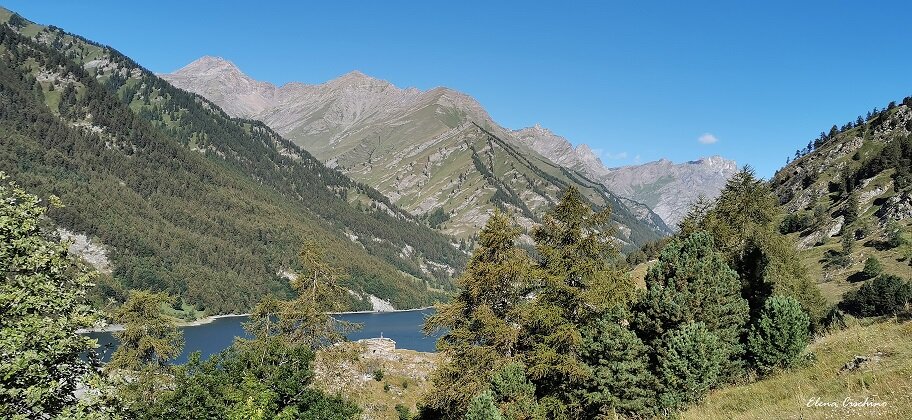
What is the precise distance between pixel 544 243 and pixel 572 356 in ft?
23.3

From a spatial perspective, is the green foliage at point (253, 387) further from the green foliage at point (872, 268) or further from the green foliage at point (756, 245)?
the green foliage at point (872, 268)

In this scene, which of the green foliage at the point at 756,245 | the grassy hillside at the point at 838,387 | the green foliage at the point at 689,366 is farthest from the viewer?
the green foliage at the point at 756,245

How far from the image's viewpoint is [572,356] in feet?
95.9

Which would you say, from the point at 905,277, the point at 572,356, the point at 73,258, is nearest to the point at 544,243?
the point at 572,356

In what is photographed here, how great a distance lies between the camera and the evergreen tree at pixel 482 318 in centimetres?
3030

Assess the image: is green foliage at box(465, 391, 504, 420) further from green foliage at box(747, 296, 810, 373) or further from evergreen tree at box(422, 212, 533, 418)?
green foliage at box(747, 296, 810, 373)

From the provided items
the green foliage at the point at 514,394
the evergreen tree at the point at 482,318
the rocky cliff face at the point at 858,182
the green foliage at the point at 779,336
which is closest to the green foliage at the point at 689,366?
the green foliage at the point at 779,336

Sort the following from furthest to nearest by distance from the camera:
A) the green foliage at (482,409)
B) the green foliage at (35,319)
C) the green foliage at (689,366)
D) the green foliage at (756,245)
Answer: the green foliage at (756,245) < the green foliage at (689,366) < the green foliage at (482,409) < the green foliage at (35,319)

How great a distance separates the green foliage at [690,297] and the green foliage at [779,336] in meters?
4.00

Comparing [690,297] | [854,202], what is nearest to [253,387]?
[690,297]

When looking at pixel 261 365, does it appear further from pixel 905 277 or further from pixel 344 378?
pixel 905 277

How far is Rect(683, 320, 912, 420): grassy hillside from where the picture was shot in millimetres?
12375

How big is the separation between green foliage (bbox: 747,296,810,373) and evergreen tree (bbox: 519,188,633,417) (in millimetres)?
7326

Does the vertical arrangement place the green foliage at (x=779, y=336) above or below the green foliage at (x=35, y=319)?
below
